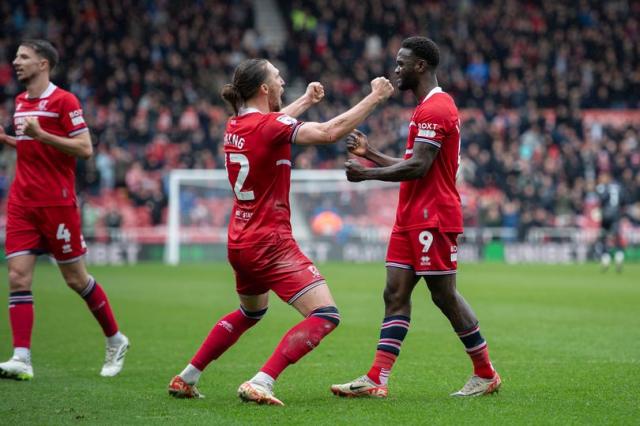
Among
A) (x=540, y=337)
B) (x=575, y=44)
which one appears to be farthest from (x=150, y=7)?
(x=540, y=337)

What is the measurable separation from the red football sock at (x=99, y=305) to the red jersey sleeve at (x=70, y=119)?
132cm

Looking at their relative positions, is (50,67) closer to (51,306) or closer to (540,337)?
(540,337)

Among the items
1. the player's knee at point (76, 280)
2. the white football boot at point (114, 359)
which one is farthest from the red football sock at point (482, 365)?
the player's knee at point (76, 280)

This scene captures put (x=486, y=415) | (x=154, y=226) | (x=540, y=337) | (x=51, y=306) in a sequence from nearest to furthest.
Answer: (x=486, y=415)
(x=540, y=337)
(x=51, y=306)
(x=154, y=226)

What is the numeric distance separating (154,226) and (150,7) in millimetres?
9938

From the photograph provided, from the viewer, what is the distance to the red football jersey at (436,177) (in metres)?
7.15

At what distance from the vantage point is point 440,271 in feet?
23.6

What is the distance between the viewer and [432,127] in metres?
7.14

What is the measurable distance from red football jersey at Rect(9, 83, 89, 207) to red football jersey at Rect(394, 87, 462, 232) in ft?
10.0

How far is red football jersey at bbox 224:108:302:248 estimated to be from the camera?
6855mm

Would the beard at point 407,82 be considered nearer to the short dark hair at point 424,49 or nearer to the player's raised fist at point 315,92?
the short dark hair at point 424,49

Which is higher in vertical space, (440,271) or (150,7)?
(150,7)

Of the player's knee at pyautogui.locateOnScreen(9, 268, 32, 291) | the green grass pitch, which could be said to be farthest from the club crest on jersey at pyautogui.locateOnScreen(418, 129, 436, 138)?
the player's knee at pyautogui.locateOnScreen(9, 268, 32, 291)

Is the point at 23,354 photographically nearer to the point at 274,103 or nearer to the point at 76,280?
the point at 76,280
